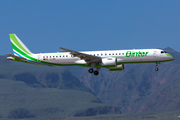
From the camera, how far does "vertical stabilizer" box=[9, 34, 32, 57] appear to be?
270ft

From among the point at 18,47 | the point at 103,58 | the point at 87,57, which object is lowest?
the point at 103,58

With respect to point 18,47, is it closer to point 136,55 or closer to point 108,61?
point 108,61

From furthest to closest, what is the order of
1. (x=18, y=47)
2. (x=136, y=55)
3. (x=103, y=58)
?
Answer: (x=18, y=47), (x=103, y=58), (x=136, y=55)

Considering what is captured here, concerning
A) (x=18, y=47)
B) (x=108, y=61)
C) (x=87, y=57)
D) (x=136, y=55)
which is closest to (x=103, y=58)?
(x=108, y=61)

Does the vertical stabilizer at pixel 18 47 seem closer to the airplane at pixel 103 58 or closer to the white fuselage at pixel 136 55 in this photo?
the airplane at pixel 103 58

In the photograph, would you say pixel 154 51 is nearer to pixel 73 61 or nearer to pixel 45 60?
pixel 73 61

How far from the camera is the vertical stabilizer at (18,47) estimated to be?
270ft

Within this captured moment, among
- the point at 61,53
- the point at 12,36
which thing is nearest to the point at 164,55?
the point at 61,53

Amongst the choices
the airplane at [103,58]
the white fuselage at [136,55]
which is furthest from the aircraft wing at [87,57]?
the white fuselage at [136,55]

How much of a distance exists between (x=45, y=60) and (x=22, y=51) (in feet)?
26.0

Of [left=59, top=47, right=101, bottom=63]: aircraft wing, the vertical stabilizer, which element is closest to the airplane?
[left=59, top=47, right=101, bottom=63]: aircraft wing

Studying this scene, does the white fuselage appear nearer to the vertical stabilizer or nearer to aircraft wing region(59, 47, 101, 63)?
aircraft wing region(59, 47, 101, 63)

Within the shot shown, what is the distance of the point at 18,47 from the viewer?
275ft

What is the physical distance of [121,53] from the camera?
73438 mm
